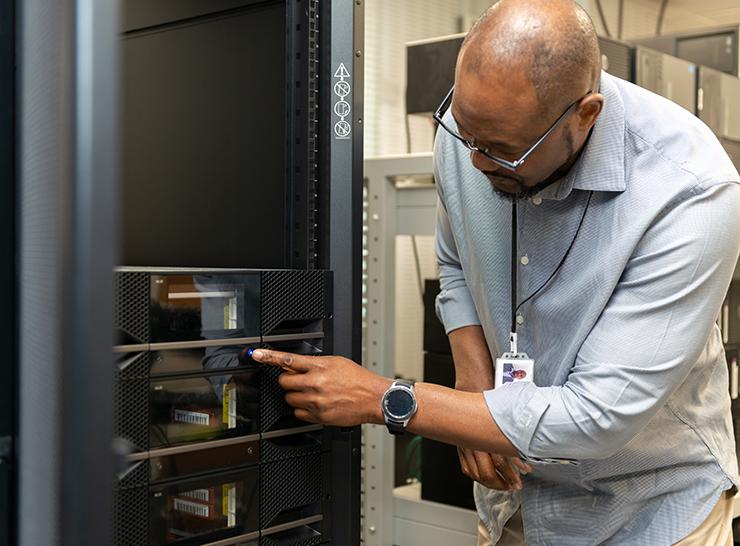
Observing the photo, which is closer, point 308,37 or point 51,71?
point 51,71

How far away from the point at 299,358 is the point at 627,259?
1.15ft

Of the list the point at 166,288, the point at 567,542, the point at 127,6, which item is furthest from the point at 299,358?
the point at 127,6

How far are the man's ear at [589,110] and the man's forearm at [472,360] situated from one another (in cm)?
34

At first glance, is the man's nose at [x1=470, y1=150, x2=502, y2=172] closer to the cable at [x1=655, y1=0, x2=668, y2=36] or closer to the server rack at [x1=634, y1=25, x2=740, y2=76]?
the server rack at [x1=634, y1=25, x2=740, y2=76]

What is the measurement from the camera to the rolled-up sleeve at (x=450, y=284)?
114 cm

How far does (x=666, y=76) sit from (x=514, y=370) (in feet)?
3.89

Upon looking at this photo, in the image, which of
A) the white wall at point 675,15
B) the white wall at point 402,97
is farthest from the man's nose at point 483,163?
the white wall at point 675,15

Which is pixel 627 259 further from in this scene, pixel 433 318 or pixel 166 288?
pixel 433 318

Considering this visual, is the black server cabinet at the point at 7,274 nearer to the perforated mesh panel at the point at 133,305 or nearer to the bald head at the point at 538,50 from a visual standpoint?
the perforated mesh panel at the point at 133,305

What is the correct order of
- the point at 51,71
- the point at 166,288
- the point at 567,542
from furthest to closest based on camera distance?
1. the point at 567,542
2. the point at 166,288
3. the point at 51,71

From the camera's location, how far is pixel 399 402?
92 cm

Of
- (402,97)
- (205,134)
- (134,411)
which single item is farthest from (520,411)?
(402,97)

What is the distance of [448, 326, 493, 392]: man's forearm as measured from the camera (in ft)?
3.65

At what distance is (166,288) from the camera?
2.60 feet
